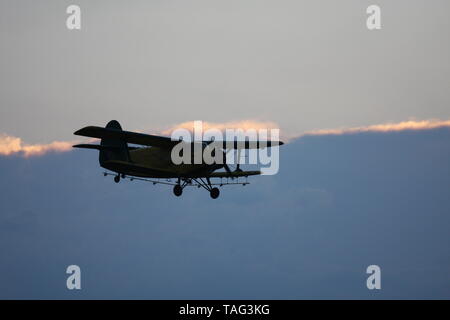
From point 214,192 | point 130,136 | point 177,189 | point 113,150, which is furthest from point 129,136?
point 214,192

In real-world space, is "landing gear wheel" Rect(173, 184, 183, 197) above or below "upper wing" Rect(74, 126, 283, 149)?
below

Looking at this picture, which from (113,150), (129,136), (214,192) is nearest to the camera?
(129,136)

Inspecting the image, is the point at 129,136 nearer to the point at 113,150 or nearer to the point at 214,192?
the point at 113,150

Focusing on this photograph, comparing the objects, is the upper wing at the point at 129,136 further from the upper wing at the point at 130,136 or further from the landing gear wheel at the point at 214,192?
the landing gear wheel at the point at 214,192

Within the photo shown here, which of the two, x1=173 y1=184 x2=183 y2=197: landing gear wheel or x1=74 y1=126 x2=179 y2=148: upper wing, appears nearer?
x1=74 y1=126 x2=179 y2=148: upper wing

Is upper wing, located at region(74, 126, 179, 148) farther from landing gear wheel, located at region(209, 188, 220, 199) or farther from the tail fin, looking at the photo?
the tail fin

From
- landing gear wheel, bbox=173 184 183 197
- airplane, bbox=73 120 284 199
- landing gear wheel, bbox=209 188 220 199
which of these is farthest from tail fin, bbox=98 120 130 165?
landing gear wheel, bbox=209 188 220 199

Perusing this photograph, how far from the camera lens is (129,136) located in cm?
4381

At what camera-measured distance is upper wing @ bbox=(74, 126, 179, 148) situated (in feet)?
140

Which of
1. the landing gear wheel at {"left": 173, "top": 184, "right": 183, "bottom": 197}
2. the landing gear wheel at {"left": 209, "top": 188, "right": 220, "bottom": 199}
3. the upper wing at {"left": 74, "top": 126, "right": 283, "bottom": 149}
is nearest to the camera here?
the upper wing at {"left": 74, "top": 126, "right": 283, "bottom": 149}
